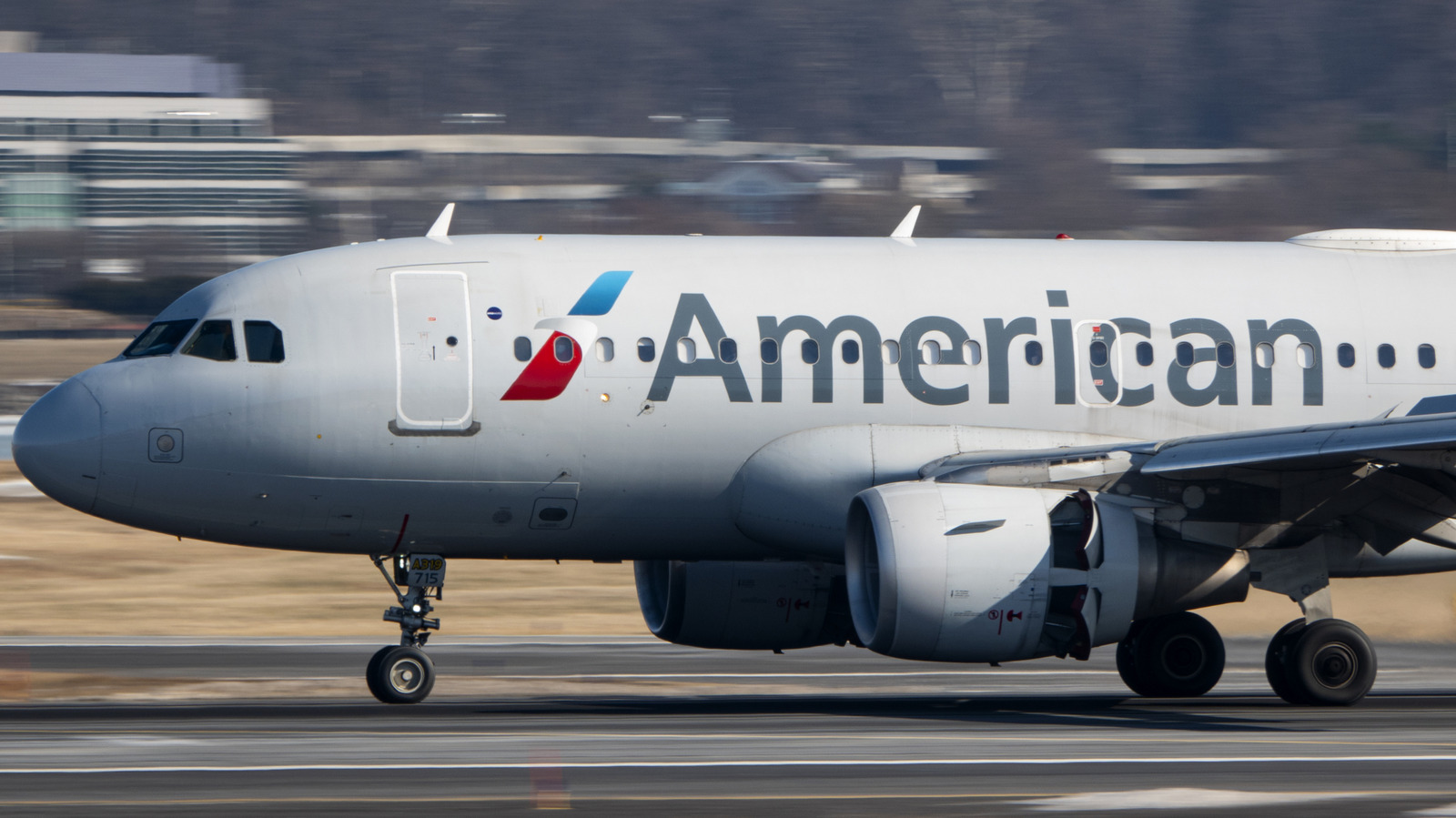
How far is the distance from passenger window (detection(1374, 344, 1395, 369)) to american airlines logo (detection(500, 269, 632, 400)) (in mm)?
7683

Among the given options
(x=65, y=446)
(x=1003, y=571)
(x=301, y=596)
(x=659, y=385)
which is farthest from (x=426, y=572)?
(x=301, y=596)

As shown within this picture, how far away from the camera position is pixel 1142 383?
60.0 ft

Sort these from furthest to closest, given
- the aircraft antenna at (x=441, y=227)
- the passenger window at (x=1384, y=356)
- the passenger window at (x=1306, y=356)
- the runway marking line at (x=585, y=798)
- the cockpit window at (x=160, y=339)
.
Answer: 1. the passenger window at (x=1384, y=356)
2. the passenger window at (x=1306, y=356)
3. the aircraft antenna at (x=441, y=227)
4. the cockpit window at (x=160, y=339)
5. the runway marking line at (x=585, y=798)

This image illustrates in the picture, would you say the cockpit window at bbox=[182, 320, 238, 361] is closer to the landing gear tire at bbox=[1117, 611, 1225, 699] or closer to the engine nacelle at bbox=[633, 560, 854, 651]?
the engine nacelle at bbox=[633, 560, 854, 651]

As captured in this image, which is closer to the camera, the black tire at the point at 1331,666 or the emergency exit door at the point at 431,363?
the emergency exit door at the point at 431,363

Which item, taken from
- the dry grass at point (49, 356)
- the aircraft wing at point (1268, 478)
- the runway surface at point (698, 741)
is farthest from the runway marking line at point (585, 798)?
Answer: the dry grass at point (49, 356)

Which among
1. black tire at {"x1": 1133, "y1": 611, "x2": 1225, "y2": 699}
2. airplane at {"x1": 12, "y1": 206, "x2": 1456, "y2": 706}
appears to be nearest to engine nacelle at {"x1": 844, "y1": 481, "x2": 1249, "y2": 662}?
airplane at {"x1": 12, "y1": 206, "x2": 1456, "y2": 706}

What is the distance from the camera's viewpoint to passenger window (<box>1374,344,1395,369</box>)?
18953mm

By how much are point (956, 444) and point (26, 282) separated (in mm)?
109316

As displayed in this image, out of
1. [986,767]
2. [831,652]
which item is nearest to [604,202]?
[831,652]

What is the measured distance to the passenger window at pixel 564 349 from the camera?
17312 mm

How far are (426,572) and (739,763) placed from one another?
208 inches

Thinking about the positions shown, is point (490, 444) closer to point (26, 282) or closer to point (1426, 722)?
point (1426, 722)

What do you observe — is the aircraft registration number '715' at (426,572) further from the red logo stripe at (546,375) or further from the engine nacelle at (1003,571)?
the engine nacelle at (1003,571)
